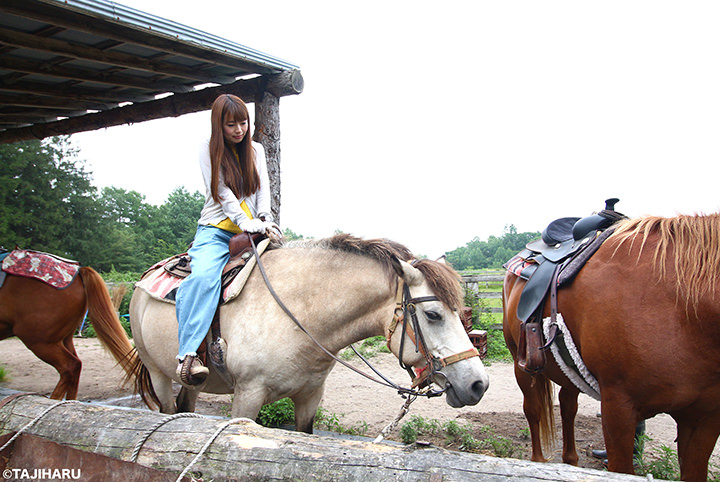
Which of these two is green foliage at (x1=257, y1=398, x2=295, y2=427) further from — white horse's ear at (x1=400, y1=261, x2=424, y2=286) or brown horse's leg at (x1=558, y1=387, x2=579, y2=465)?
white horse's ear at (x1=400, y1=261, x2=424, y2=286)

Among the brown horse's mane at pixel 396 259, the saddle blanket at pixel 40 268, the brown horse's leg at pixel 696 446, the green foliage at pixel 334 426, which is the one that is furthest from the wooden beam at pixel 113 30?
the brown horse's leg at pixel 696 446

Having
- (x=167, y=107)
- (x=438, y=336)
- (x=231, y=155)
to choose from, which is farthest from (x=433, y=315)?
(x=167, y=107)

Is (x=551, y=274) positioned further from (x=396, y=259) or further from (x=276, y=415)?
(x=276, y=415)

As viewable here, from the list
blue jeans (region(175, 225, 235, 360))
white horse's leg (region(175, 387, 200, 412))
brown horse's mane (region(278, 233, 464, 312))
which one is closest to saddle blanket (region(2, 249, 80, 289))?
white horse's leg (region(175, 387, 200, 412))

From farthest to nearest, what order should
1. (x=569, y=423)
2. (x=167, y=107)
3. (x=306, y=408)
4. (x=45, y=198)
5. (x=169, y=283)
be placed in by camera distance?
(x=45, y=198)
(x=167, y=107)
(x=569, y=423)
(x=169, y=283)
(x=306, y=408)

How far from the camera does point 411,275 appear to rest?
249cm

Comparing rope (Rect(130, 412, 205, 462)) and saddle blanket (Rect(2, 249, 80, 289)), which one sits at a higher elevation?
saddle blanket (Rect(2, 249, 80, 289))

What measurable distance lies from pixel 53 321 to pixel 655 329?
5.67 metres

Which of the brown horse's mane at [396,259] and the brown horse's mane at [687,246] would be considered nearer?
the brown horse's mane at [687,246]

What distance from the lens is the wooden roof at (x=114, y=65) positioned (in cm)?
421

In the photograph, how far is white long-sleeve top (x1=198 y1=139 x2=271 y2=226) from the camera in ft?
9.81

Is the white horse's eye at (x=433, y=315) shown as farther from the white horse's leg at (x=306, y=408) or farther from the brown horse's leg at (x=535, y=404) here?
the brown horse's leg at (x=535, y=404)
